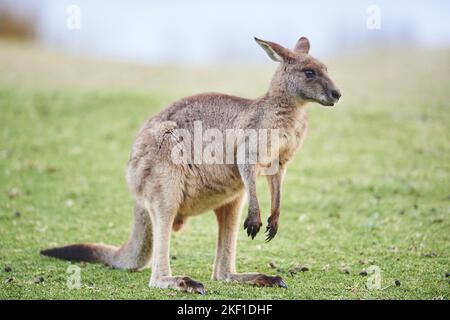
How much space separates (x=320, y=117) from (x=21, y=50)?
14951 millimetres

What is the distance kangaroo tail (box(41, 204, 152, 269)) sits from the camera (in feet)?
20.9

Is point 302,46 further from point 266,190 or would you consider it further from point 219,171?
point 266,190

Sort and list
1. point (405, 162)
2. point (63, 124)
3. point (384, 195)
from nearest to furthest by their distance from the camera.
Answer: point (384, 195) < point (405, 162) < point (63, 124)

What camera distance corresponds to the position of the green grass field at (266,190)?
20.5ft

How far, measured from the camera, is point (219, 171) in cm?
608

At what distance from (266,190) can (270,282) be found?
16.5 feet

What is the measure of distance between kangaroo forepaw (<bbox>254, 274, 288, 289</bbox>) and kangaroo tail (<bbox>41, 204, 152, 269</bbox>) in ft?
3.97

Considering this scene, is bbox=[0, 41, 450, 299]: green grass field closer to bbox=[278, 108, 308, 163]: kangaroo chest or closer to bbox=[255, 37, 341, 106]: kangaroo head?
bbox=[278, 108, 308, 163]: kangaroo chest

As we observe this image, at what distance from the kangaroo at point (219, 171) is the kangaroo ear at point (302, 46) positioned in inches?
0.4

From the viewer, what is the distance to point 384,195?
10023mm

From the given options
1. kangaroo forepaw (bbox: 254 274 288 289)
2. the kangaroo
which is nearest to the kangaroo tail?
the kangaroo

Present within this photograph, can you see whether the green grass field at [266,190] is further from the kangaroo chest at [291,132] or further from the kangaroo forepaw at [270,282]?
the kangaroo chest at [291,132]
